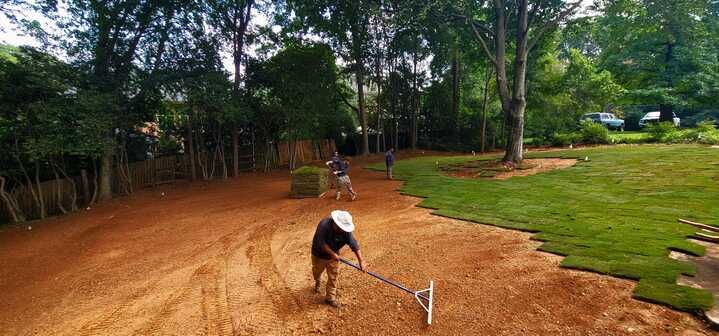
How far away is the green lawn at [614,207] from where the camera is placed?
5.17 meters

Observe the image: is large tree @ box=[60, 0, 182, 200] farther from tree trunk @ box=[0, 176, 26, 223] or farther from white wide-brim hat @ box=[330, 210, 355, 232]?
white wide-brim hat @ box=[330, 210, 355, 232]

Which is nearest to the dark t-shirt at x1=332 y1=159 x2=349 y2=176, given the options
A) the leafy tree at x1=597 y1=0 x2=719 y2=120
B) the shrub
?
the leafy tree at x1=597 y1=0 x2=719 y2=120

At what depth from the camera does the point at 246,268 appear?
644 centimetres

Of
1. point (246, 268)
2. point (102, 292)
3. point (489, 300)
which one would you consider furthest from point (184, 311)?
A: point (489, 300)

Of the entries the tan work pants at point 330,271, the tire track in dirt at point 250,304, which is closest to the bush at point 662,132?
the tan work pants at point 330,271

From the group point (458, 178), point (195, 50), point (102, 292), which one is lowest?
point (102, 292)

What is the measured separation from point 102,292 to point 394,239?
5.66m

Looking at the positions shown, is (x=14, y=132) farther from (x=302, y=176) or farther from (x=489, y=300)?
(x=489, y=300)

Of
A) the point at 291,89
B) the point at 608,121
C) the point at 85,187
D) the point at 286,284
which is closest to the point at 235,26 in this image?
the point at 291,89

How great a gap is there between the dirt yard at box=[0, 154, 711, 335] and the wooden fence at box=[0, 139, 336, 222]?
112 inches

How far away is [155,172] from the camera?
Answer: 16609 mm

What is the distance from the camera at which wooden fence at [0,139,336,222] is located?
12.3m

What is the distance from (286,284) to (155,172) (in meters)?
14.3

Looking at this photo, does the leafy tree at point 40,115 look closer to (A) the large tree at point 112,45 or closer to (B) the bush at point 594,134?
(A) the large tree at point 112,45
